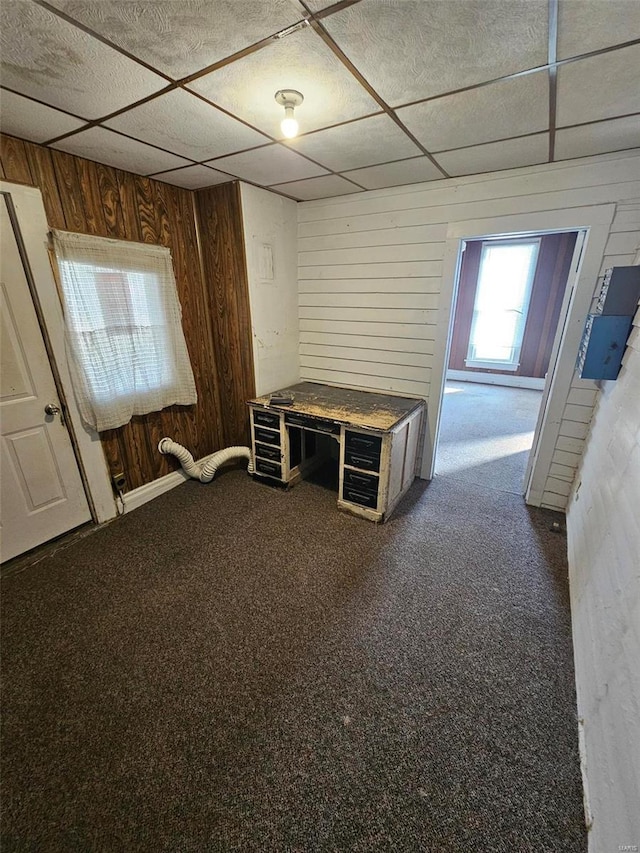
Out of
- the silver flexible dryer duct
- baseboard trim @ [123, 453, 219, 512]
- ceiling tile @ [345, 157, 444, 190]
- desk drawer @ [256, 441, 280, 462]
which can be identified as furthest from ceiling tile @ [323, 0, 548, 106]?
baseboard trim @ [123, 453, 219, 512]

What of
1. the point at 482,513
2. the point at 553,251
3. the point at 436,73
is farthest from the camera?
the point at 553,251

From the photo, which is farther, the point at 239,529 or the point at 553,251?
the point at 553,251

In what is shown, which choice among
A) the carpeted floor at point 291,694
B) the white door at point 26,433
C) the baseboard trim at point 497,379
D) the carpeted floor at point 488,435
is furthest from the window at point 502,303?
the white door at point 26,433

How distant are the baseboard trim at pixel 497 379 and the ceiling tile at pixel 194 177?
578 cm

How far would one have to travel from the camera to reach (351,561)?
2.21 meters

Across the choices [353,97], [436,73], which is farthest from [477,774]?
[353,97]

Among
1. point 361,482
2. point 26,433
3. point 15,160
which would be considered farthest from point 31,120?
point 361,482

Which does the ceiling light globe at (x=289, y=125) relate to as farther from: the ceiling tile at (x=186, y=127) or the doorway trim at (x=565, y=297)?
the doorway trim at (x=565, y=297)

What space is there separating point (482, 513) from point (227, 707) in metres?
2.17

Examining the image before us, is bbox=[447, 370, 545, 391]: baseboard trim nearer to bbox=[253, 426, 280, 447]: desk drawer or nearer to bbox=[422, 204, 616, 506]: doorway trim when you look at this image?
bbox=[422, 204, 616, 506]: doorway trim

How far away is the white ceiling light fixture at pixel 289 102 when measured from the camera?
1435mm

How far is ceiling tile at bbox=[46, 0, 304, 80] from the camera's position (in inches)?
39.7

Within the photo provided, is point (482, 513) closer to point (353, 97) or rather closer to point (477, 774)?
point (477, 774)

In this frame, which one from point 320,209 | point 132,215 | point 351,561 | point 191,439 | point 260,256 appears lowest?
point 351,561
